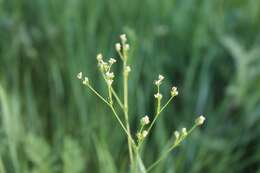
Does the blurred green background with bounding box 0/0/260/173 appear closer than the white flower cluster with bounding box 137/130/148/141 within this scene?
No

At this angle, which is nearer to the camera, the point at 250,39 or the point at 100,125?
the point at 100,125

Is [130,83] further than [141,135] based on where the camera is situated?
Yes

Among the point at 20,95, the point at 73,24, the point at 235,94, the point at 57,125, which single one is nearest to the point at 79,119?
the point at 57,125

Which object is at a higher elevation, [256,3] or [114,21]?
[114,21]

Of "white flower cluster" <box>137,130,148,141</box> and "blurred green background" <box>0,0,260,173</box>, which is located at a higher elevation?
"blurred green background" <box>0,0,260,173</box>

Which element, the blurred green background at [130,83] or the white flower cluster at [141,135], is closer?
the white flower cluster at [141,135]

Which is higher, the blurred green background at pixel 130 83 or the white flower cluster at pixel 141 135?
the blurred green background at pixel 130 83

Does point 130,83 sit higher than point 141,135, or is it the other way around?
point 130,83

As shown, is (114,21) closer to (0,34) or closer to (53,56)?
(53,56)
